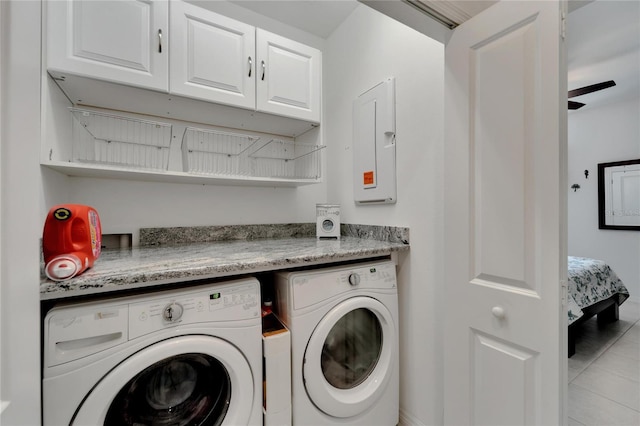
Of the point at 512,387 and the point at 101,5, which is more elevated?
the point at 101,5

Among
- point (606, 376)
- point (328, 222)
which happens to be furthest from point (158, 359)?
point (606, 376)

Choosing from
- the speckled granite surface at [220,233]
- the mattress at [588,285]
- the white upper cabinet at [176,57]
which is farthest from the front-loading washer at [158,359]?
the mattress at [588,285]

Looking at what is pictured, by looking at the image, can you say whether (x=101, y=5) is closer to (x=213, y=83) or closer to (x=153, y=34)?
(x=153, y=34)

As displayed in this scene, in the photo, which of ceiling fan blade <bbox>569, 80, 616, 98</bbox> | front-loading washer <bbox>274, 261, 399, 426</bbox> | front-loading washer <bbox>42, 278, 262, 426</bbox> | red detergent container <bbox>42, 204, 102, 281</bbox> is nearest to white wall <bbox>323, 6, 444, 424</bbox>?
front-loading washer <bbox>274, 261, 399, 426</bbox>

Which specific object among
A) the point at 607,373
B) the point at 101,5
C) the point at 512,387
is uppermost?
the point at 101,5

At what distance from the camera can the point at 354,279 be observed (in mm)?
1312

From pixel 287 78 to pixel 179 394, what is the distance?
169 cm

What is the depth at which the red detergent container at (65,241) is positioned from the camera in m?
0.78

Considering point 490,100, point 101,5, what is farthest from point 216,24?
point 490,100

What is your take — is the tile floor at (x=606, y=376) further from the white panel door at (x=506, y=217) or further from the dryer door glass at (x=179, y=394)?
the dryer door glass at (x=179, y=394)

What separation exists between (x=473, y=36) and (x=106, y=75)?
59.7 inches

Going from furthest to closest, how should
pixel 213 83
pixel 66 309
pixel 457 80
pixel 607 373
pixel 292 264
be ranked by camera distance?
pixel 607 373 < pixel 213 83 < pixel 292 264 < pixel 457 80 < pixel 66 309

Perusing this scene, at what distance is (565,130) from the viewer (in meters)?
0.80

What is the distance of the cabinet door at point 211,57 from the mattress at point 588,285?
2989 mm
